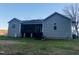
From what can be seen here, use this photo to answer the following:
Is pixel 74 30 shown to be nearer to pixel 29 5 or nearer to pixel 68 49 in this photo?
pixel 68 49

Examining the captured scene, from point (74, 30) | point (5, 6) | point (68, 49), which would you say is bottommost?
point (68, 49)

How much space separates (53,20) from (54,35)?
0.38 metres

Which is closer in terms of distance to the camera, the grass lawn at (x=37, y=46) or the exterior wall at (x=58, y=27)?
the grass lawn at (x=37, y=46)

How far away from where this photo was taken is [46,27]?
25.0 feet

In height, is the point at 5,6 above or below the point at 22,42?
above

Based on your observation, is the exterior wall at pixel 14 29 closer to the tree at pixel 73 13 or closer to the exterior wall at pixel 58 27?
the exterior wall at pixel 58 27

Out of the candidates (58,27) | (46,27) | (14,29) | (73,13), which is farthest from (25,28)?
(73,13)

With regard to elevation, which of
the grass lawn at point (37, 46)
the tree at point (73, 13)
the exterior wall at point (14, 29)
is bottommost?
the grass lawn at point (37, 46)

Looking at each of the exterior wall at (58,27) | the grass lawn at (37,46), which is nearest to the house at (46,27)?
the exterior wall at (58,27)

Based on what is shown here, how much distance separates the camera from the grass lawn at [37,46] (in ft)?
24.2

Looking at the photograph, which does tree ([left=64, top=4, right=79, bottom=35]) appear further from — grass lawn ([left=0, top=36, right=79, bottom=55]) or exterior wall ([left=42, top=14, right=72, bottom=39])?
grass lawn ([left=0, top=36, right=79, bottom=55])

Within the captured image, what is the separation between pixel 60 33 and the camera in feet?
24.9

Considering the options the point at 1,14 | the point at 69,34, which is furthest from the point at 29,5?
the point at 69,34

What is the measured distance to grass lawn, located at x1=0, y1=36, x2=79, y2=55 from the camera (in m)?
7.38
